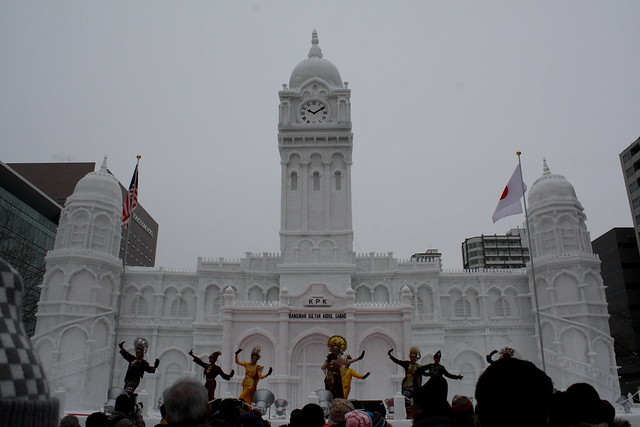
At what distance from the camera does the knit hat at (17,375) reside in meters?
1.83

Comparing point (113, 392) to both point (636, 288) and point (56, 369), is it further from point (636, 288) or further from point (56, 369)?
point (636, 288)

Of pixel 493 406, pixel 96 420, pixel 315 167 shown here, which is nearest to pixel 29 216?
pixel 315 167

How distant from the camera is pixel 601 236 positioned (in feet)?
221

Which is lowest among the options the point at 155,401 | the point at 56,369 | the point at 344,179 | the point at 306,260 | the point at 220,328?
the point at 155,401

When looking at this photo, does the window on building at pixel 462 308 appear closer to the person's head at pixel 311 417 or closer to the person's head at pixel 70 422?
the person's head at pixel 311 417

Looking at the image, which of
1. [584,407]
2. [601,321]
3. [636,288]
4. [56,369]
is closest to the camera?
[584,407]

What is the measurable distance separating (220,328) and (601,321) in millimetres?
28376

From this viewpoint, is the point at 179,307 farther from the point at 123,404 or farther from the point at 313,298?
the point at 123,404

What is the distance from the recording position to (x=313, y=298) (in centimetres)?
3114

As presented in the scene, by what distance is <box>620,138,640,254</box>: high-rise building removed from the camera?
205 ft

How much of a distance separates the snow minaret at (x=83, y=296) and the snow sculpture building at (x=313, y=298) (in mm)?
92

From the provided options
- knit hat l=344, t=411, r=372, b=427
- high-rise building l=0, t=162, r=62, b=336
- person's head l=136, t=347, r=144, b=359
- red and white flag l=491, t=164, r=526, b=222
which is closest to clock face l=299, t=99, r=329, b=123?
red and white flag l=491, t=164, r=526, b=222

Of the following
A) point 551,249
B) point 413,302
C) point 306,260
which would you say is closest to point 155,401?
point 306,260

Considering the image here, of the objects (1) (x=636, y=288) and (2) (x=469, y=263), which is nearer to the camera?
(1) (x=636, y=288)
